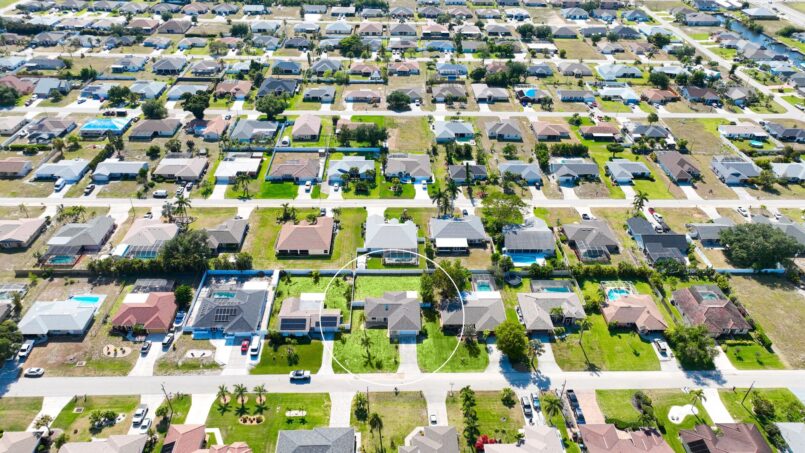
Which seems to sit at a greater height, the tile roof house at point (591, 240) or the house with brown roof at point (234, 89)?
the house with brown roof at point (234, 89)

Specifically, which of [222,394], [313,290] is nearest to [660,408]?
[313,290]

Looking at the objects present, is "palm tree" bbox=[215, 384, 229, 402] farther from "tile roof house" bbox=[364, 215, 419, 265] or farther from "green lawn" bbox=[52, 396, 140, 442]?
"tile roof house" bbox=[364, 215, 419, 265]

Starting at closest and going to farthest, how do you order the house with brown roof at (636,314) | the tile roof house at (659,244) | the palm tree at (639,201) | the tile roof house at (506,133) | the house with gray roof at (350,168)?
the house with brown roof at (636,314)
the tile roof house at (659,244)
the palm tree at (639,201)
the house with gray roof at (350,168)
the tile roof house at (506,133)

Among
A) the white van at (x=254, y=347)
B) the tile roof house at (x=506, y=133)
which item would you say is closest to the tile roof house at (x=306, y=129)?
the tile roof house at (x=506, y=133)

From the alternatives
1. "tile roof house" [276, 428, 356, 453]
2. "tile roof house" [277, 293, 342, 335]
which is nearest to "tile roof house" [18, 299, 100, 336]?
"tile roof house" [277, 293, 342, 335]

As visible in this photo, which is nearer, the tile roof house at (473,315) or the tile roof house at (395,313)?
the tile roof house at (395,313)

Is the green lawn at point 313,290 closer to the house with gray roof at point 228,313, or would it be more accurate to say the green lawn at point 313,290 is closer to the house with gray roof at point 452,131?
the house with gray roof at point 228,313

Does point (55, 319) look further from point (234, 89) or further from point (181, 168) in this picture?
point (234, 89)
